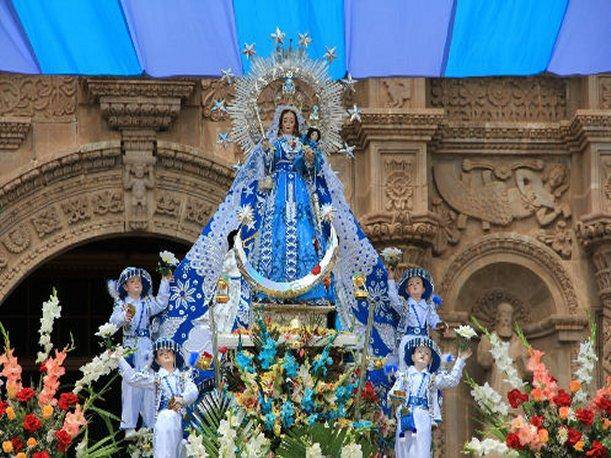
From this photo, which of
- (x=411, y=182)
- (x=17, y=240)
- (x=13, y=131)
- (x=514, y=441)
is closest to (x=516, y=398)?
(x=514, y=441)

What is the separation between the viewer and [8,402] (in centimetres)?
1548

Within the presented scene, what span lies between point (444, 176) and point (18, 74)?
3818 millimetres

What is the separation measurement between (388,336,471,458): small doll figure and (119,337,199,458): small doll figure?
4.77 ft

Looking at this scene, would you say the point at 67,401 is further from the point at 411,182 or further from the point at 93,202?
the point at 411,182

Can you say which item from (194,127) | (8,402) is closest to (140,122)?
(194,127)

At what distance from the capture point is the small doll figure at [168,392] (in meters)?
16.2

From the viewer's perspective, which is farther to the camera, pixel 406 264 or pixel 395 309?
pixel 406 264

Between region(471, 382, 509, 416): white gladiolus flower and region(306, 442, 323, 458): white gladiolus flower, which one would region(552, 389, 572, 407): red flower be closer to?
region(471, 382, 509, 416): white gladiolus flower

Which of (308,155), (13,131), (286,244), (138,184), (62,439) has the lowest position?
(62,439)

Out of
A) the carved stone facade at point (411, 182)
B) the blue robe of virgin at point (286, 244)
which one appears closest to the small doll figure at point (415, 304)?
the blue robe of virgin at point (286, 244)

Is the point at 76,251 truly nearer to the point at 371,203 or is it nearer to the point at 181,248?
the point at 181,248

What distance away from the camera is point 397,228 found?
19938 mm

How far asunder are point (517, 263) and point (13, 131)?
178 inches

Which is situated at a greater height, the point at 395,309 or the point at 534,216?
the point at 534,216
